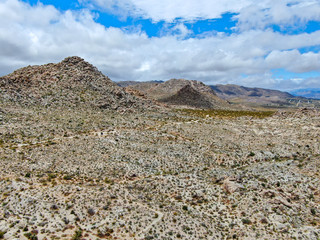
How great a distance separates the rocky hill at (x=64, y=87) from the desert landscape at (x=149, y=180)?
8024 mm

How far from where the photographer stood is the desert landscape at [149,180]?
23312 mm

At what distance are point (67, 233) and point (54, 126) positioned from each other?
106ft

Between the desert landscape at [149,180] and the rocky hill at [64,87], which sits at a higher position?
the rocky hill at [64,87]

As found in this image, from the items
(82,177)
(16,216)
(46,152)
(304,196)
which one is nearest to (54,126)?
(46,152)

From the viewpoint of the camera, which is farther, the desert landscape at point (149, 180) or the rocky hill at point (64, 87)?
the rocky hill at point (64, 87)

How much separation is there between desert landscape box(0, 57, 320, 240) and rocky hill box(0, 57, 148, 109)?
802 cm

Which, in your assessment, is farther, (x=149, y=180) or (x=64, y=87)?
(x=64, y=87)

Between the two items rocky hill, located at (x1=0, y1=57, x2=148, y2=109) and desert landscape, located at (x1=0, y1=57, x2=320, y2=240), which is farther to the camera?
rocky hill, located at (x1=0, y1=57, x2=148, y2=109)

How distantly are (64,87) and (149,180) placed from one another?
55.5 metres

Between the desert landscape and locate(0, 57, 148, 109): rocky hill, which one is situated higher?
locate(0, 57, 148, 109): rocky hill

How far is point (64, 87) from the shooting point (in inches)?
2995

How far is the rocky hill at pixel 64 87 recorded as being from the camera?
68812 mm

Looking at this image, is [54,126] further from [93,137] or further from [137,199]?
[137,199]

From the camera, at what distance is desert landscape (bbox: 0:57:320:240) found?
76.5 ft
